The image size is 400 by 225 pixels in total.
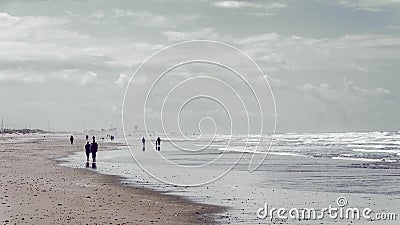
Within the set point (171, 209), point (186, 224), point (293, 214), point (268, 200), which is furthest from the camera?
point (268, 200)

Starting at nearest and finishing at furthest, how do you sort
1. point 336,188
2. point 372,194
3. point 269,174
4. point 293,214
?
point 293,214 → point 372,194 → point 336,188 → point 269,174

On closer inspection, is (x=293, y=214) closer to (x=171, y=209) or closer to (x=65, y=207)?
(x=171, y=209)

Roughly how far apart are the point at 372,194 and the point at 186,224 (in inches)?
424

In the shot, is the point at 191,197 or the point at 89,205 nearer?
the point at 89,205

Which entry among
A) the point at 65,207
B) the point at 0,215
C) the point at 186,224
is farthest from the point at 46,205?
the point at 186,224

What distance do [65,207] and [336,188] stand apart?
13487mm

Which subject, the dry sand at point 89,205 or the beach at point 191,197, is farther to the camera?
the beach at point 191,197

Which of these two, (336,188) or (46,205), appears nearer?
(46,205)

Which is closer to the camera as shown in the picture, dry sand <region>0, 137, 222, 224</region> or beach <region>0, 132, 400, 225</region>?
dry sand <region>0, 137, 222, 224</region>

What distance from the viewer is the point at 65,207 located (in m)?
20.9

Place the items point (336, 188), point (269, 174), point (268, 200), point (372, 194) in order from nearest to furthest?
point (268, 200), point (372, 194), point (336, 188), point (269, 174)

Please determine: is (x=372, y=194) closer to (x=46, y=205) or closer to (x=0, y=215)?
(x=46, y=205)

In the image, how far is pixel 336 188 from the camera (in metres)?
27.7

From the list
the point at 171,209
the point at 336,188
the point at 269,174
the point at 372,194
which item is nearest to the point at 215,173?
the point at 269,174
